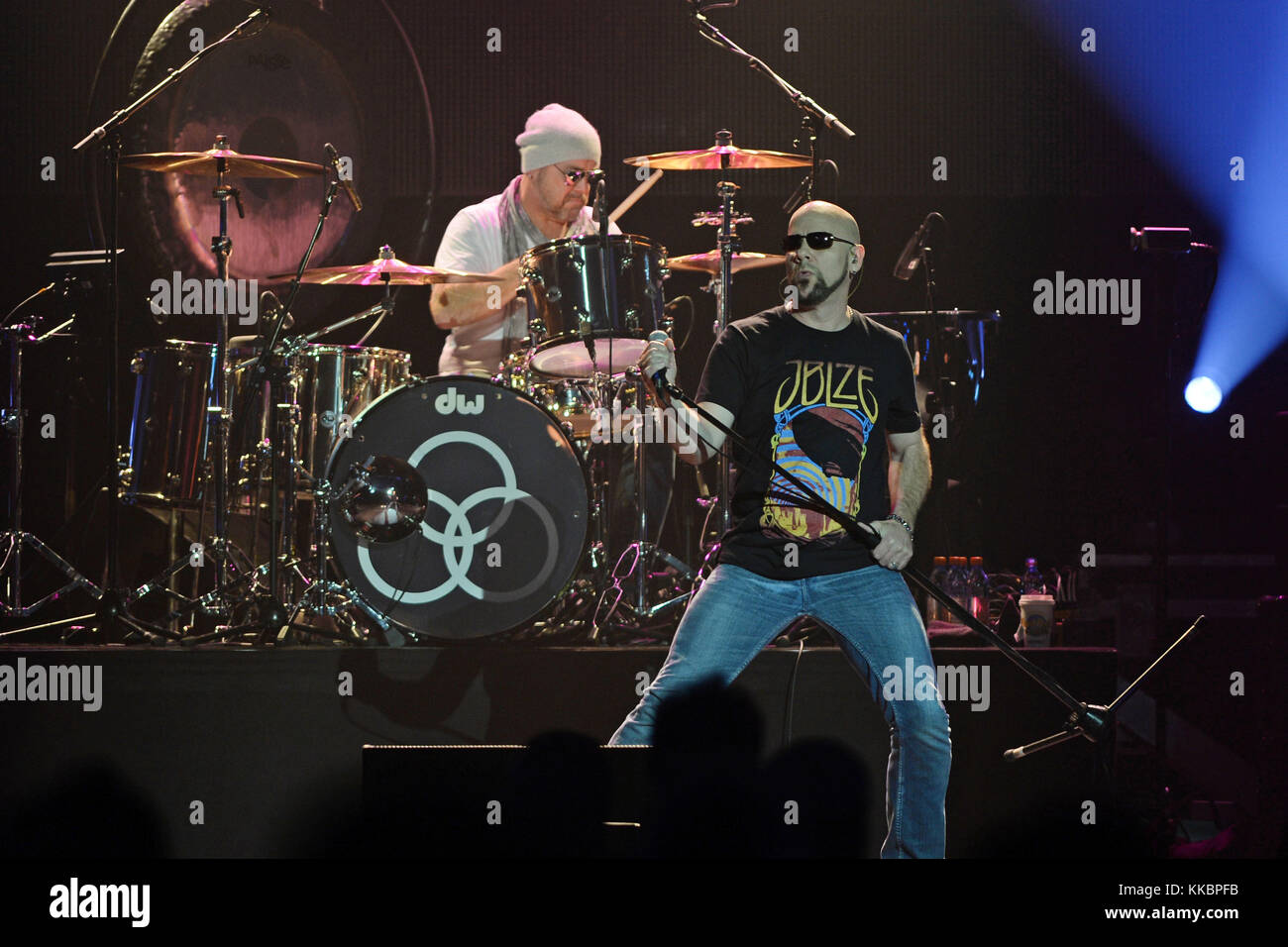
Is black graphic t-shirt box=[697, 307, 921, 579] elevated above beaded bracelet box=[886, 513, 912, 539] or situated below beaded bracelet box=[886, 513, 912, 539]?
above

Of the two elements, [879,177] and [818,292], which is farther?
[879,177]

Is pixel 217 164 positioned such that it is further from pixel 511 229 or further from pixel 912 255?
pixel 912 255

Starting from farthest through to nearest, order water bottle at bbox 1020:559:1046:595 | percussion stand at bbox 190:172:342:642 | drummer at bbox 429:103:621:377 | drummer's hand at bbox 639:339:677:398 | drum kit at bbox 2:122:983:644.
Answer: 1. drummer at bbox 429:103:621:377
2. water bottle at bbox 1020:559:1046:595
3. drum kit at bbox 2:122:983:644
4. percussion stand at bbox 190:172:342:642
5. drummer's hand at bbox 639:339:677:398

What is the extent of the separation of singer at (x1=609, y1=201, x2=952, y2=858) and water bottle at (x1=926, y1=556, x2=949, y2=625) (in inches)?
82.2

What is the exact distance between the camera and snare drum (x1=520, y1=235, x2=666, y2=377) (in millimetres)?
5895

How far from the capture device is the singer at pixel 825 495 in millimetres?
3877

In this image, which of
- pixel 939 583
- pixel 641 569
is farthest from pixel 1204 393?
pixel 641 569

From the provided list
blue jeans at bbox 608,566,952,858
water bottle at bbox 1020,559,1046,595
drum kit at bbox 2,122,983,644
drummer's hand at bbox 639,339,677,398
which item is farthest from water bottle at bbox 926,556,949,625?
drummer's hand at bbox 639,339,677,398

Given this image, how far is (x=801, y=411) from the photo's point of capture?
407cm

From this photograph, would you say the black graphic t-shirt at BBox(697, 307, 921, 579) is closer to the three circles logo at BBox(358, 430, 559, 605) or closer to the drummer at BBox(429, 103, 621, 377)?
the three circles logo at BBox(358, 430, 559, 605)

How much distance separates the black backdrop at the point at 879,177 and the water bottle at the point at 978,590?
1.96ft

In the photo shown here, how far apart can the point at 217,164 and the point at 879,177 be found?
325 centimetres
